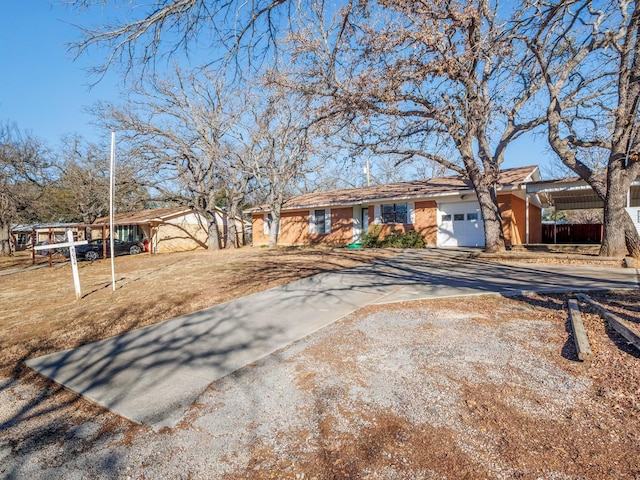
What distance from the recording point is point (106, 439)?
266cm

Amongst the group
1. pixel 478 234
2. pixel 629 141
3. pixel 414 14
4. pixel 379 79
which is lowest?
pixel 478 234

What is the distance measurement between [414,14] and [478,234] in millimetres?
10731

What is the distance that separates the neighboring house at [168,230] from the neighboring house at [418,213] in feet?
20.5

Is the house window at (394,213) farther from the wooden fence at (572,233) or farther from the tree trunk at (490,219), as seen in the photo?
the wooden fence at (572,233)

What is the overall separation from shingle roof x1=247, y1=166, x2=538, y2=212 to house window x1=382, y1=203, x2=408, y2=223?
640 mm

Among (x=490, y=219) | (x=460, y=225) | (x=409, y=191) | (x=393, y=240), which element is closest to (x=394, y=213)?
(x=409, y=191)

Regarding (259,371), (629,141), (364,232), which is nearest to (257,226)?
(364,232)

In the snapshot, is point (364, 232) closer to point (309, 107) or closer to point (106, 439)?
point (309, 107)

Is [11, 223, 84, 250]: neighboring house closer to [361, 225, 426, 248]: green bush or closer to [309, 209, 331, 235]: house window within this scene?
[309, 209, 331, 235]: house window

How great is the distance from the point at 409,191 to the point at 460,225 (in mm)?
3270

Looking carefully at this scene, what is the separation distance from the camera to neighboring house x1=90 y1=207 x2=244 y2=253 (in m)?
24.9

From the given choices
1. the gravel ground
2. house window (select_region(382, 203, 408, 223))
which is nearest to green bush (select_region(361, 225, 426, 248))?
house window (select_region(382, 203, 408, 223))

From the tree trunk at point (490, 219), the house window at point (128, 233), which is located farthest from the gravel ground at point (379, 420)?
the house window at point (128, 233)

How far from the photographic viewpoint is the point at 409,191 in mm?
18703
